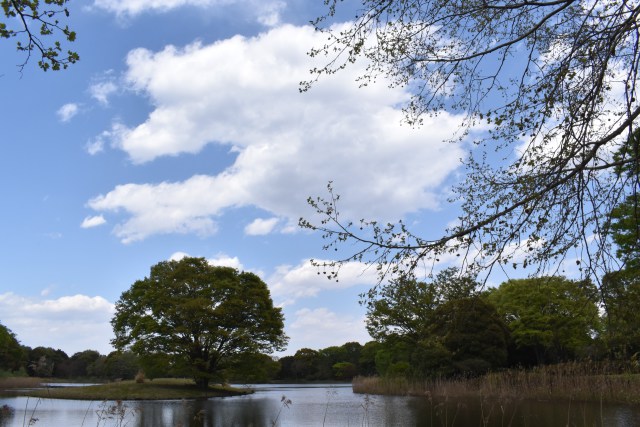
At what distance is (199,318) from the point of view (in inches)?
1289

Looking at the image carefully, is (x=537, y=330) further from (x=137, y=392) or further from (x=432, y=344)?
(x=137, y=392)

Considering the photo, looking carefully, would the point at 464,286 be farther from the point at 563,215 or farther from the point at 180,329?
the point at 180,329

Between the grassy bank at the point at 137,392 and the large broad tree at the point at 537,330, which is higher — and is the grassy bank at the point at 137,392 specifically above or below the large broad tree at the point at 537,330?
below

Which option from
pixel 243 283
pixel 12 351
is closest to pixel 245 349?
pixel 243 283

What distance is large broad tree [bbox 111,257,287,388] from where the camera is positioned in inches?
1288

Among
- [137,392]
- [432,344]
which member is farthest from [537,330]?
[137,392]

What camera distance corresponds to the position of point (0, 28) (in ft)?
14.9

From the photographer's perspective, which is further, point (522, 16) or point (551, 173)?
point (522, 16)

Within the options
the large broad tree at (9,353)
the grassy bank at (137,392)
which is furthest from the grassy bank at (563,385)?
the large broad tree at (9,353)

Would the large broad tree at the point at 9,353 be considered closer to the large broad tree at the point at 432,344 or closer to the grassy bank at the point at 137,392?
the grassy bank at the point at 137,392

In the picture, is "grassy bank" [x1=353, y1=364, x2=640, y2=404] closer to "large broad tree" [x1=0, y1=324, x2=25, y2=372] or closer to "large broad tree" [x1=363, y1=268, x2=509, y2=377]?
"large broad tree" [x1=363, y1=268, x2=509, y2=377]

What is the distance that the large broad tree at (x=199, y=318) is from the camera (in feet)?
107

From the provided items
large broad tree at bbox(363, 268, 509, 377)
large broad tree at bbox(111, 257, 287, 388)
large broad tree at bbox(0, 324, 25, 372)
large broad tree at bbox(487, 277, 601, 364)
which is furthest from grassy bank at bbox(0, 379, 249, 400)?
large broad tree at bbox(487, 277, 601, 364)

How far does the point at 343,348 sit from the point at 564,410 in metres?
63.7
